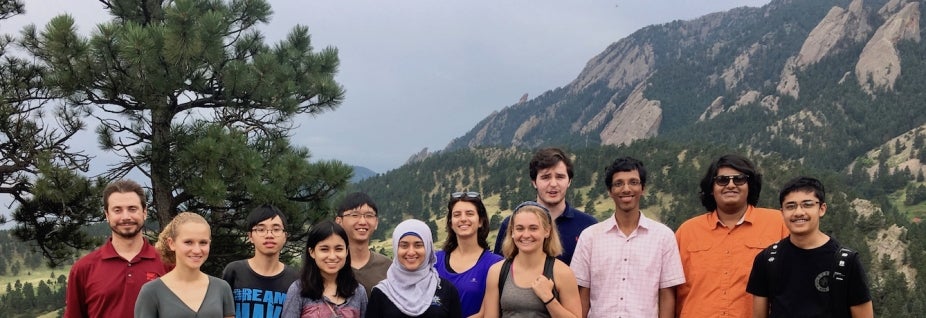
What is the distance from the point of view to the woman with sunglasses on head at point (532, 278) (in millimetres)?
3709

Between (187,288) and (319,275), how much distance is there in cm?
74

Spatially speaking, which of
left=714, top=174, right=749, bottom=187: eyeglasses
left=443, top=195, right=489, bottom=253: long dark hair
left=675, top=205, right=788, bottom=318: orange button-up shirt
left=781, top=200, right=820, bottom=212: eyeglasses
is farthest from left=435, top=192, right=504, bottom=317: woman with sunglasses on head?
left=781, top=200, right=820, bottom=212: eyeglasses

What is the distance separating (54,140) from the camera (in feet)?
32.6

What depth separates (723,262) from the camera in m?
3.95

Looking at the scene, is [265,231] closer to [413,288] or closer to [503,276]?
[413,288]

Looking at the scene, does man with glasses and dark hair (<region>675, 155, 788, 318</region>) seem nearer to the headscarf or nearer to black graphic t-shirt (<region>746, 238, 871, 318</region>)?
black graphic t-shirt (<region>746, 238, 871, 318</region>)

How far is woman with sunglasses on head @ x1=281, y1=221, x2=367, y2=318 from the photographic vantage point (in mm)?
3859

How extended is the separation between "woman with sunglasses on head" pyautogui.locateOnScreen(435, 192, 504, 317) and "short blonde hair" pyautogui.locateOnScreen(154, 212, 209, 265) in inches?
57.9

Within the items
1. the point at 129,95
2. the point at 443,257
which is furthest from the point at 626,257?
the point at 129,95

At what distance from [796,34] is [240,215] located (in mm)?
173958

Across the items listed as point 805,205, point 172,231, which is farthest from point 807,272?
point 172,231

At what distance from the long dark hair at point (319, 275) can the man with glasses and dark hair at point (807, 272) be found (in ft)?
7.76

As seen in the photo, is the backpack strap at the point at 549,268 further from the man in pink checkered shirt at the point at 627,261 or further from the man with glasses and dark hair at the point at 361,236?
the man with glasses and dark hair at the point at 361,236

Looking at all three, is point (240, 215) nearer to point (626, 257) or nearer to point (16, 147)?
point (16, 147)
